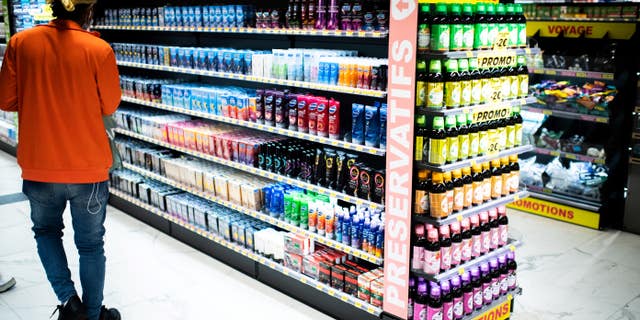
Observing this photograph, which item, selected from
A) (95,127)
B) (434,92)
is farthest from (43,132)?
(434,92)

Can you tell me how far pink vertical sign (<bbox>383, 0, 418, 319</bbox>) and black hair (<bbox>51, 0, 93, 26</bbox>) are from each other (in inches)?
67.9

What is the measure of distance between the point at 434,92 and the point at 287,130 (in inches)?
56.0

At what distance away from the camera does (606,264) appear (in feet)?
16.8

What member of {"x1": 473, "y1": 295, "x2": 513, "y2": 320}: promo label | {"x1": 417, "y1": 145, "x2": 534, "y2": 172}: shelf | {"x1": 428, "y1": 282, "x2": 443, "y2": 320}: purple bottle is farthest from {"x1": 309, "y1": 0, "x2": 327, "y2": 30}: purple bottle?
{"x1": 473, "y1": 295, "x2": 513, "y2": 320}: promo label

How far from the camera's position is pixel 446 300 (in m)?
3.56

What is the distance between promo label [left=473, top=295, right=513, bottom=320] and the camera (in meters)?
3.86

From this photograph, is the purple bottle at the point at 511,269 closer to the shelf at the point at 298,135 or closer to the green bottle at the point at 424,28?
the shelf at the point at 298,135

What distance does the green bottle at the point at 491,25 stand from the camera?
347cm

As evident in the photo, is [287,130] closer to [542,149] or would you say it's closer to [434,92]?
[434,92]

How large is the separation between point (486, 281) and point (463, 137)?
103 centimetres

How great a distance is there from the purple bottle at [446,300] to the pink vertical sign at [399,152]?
0.22 meters

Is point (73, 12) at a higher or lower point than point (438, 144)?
higher

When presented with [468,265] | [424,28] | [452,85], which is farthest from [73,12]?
[468,265]

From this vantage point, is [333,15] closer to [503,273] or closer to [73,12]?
[73,12]
